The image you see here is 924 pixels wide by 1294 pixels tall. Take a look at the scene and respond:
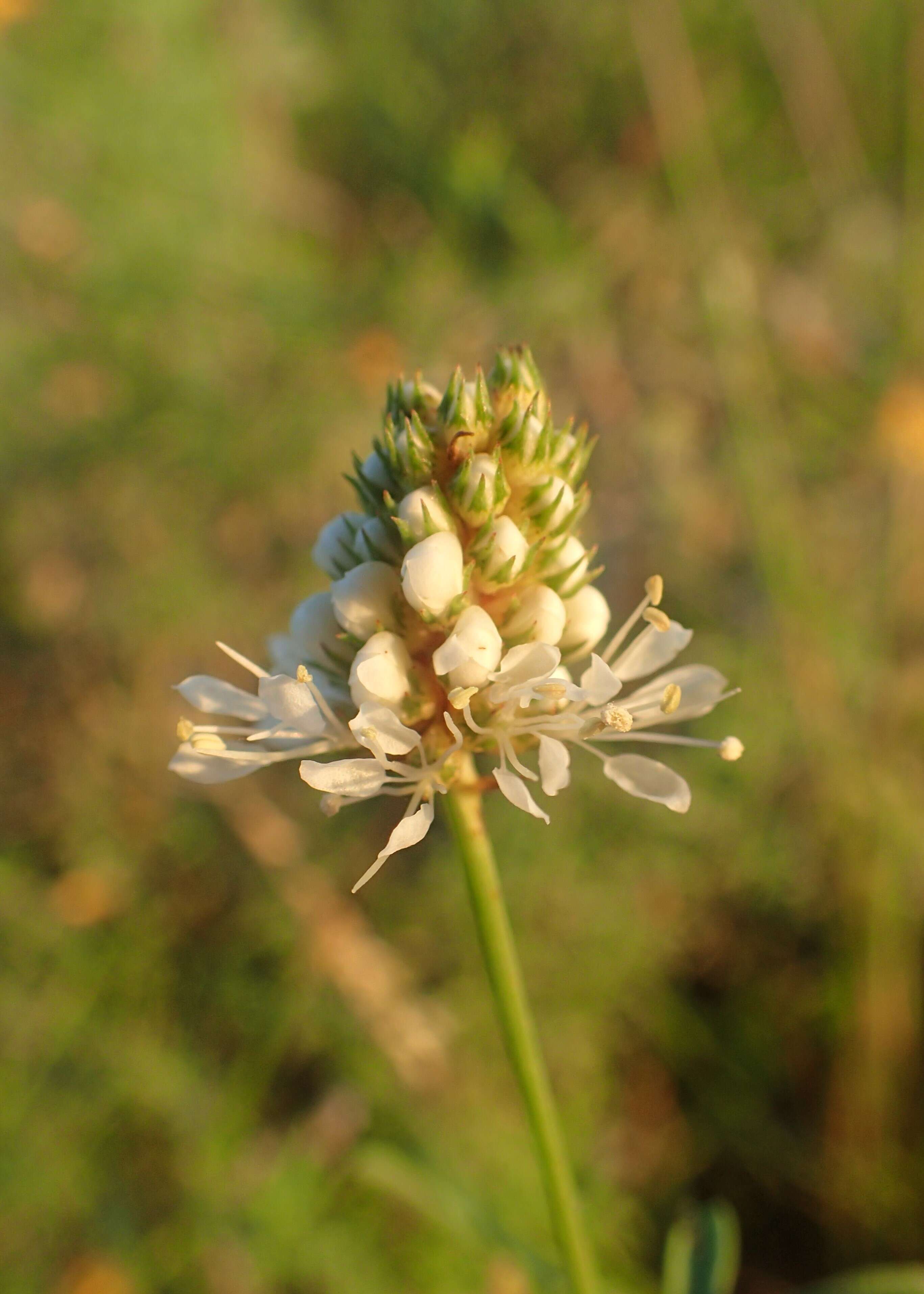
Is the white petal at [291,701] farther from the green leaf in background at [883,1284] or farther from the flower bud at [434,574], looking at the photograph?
the green leaf in background at [883,1284]

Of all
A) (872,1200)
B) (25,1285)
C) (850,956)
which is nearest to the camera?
(25,1285)

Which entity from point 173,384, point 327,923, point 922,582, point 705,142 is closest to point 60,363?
point 173,384

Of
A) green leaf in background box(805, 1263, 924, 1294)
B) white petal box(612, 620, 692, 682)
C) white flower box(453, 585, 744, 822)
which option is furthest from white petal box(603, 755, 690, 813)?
green leaf in background box(805, 1263, 924, 1294)

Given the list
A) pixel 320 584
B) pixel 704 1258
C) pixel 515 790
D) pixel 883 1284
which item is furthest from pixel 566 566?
pixel 320 584

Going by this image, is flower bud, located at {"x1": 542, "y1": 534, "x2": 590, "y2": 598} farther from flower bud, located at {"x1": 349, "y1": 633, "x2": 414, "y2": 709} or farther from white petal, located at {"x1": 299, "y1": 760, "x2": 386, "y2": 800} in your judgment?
white petal, located at {"x1": 299, "y1": 760, "x2": 386, "y2": 800}

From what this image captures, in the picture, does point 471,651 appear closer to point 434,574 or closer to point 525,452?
point 434,574

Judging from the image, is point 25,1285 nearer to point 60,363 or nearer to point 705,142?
point 60,363
